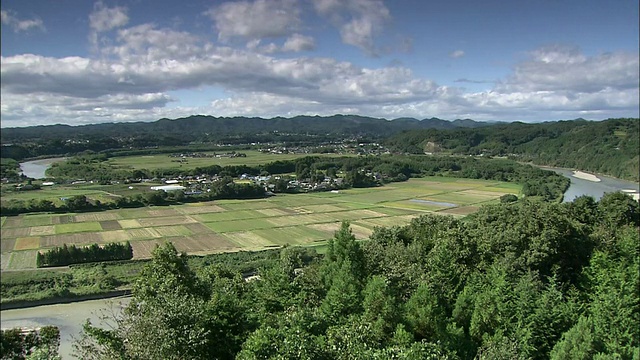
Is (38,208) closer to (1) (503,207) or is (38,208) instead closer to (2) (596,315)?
(1) (503,207)

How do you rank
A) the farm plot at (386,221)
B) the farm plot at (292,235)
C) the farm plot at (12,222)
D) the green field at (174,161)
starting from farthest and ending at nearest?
the green field at (174,161) → the farm plot at (386,221) → the farm plot at (292,235) → the farm plot at (12,222)

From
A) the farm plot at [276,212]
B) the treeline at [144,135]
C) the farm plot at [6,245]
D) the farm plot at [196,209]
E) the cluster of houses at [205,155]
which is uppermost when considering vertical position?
the treeline at [144,135]

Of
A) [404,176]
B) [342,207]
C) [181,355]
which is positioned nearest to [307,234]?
[342,207]

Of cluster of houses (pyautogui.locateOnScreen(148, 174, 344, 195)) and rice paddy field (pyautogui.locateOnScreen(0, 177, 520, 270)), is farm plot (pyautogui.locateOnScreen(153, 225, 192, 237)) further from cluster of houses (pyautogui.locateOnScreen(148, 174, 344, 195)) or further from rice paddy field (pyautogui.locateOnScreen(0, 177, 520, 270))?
cluster of houses (pyautogui.locateOnScreen(148, 174, 344, 195))

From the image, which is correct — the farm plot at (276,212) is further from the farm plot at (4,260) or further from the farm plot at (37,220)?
the farm plot at (4,260)

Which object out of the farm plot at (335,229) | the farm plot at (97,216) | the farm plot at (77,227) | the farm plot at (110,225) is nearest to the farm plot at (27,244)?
the farm plot at (77,227)

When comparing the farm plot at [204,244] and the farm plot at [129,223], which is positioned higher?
the farm plot at [129,223]

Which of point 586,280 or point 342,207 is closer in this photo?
point 586,280
